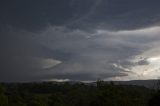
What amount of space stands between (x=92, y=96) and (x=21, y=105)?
57.2ft

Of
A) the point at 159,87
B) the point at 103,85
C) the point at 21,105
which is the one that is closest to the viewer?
the point at 103,85

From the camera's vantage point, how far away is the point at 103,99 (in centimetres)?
7656

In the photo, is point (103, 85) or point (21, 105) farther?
point (21, 105)

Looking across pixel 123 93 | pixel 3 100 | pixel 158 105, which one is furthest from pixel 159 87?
pixel 3 100

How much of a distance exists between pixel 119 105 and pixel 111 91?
3.54 metres

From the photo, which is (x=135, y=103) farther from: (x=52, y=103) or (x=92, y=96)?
(x=52, y=103)

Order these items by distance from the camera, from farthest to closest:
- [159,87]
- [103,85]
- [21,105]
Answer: [159,87] → [21,105] → [103,85]

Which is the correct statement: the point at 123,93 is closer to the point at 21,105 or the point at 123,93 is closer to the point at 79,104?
the point at 21,105

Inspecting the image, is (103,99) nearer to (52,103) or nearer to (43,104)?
(43,104)

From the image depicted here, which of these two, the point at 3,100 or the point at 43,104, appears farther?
the point at 43,104

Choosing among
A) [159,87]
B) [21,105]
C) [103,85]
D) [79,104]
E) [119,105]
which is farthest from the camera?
[79,104]

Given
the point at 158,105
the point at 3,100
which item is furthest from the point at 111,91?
the point at 3,100

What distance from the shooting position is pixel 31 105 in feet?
298

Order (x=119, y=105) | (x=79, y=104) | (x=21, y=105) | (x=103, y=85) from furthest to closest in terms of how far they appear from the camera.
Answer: (x=79, y=104) < (x=21, y=105) < (x=103, y=85) < (x=119, y=105)
